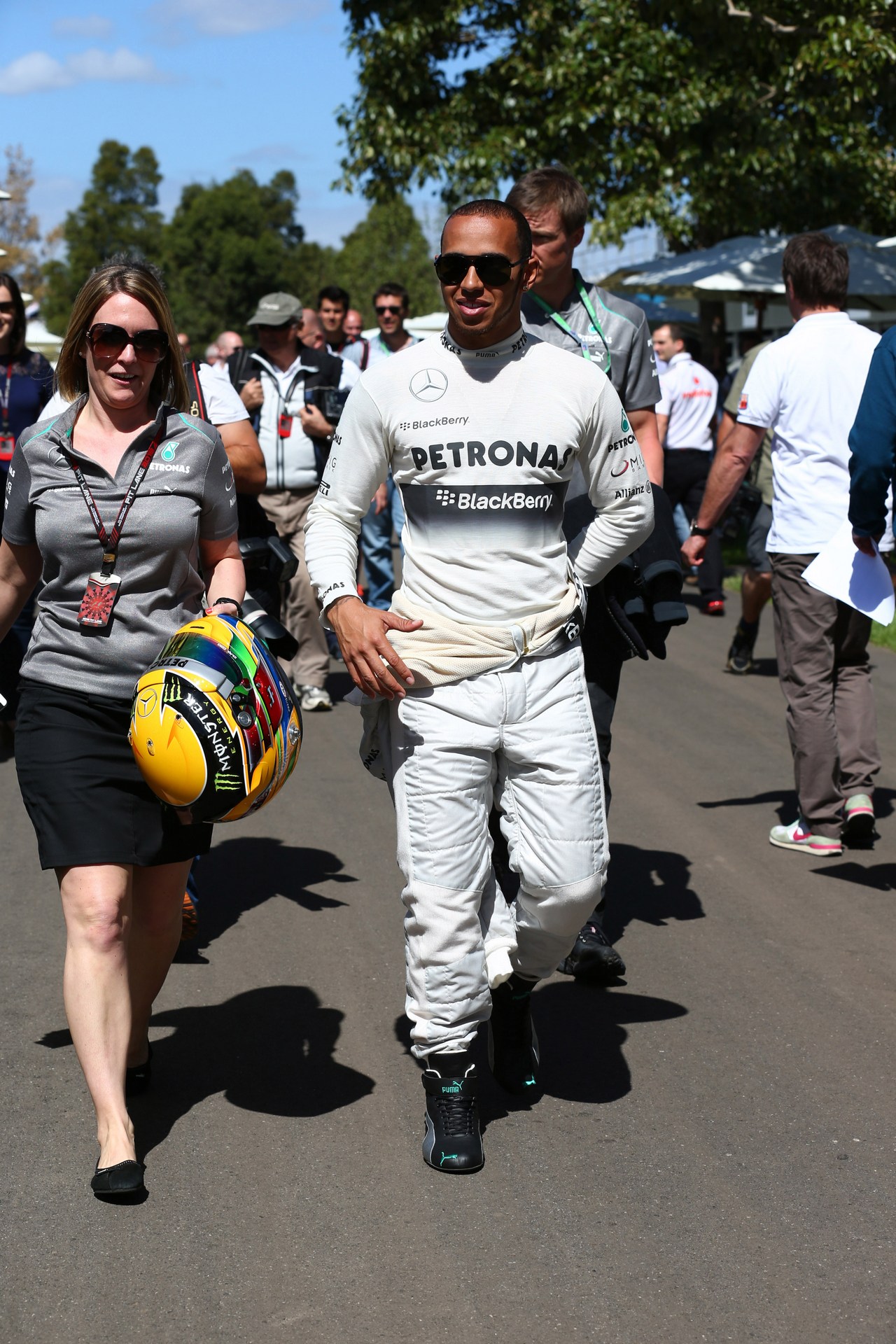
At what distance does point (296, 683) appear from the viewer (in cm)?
952

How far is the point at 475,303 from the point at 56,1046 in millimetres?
2387

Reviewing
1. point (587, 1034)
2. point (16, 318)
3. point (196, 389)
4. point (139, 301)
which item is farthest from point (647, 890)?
point (16, 318)

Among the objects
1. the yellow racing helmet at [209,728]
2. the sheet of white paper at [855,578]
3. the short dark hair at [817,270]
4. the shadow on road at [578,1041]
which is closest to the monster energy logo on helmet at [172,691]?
the yellow racing helmet at [209,728]

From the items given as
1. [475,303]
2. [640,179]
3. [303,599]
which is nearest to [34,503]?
[475,303]

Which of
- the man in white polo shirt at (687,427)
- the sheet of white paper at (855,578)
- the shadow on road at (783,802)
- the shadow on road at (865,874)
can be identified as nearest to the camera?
the sheet of white paper at (855,578)

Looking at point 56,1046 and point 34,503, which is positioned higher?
point 34,503

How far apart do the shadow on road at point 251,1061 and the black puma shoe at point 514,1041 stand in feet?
1.16

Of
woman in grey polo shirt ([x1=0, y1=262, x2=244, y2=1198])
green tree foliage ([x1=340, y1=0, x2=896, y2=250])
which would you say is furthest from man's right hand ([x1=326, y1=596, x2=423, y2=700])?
green tree foliage ([x1=340, y1=0, x2=896, y2=250])

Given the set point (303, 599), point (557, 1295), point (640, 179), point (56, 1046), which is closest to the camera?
point (557, 1295)

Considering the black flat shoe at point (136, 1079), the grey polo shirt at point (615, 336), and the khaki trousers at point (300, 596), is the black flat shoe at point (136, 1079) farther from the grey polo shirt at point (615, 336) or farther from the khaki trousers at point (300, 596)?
the khaki trousers at point (300, 596)

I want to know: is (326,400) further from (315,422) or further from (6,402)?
(6,402)

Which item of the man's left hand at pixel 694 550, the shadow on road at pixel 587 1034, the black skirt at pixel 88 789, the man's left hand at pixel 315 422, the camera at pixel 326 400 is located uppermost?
the camera at pixel 326 400

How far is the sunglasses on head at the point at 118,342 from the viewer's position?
378 centimetres

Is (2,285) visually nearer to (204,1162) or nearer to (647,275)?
(204,1162)
